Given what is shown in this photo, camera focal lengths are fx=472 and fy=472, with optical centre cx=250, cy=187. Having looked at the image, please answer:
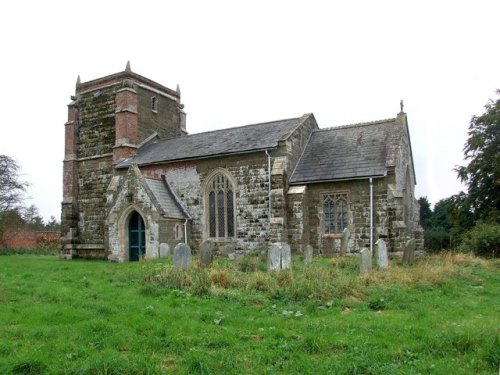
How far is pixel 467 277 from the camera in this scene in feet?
46.9

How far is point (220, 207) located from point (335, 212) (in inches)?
238

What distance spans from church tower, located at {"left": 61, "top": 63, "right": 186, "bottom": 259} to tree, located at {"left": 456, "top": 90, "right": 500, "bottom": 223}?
800 inches

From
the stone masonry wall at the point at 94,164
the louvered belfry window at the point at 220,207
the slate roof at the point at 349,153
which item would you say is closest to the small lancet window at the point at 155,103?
the stone masonry wall at the point at 94,164

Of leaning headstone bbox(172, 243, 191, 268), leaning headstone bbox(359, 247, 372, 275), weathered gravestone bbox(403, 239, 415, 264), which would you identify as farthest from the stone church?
leaning headstone bbox(359, 247, 372, 275)

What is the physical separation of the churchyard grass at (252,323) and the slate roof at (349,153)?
8597 millimetres

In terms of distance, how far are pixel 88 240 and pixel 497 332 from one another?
27080 mm

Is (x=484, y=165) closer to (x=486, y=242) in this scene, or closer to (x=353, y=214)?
(x=486, y=242)

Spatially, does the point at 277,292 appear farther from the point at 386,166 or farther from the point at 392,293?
the point at 386,166

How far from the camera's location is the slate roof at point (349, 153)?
856 inches

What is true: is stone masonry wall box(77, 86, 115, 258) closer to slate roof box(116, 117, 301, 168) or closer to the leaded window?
slate roof box(116, 117, 301, 168)

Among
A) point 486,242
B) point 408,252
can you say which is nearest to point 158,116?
point 408,252

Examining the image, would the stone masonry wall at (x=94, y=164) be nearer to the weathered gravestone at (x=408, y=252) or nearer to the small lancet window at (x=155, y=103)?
the small lancet window at (x=155, y=103)

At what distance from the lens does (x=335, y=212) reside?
72.7ft

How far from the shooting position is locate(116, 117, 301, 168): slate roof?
78.3ft
